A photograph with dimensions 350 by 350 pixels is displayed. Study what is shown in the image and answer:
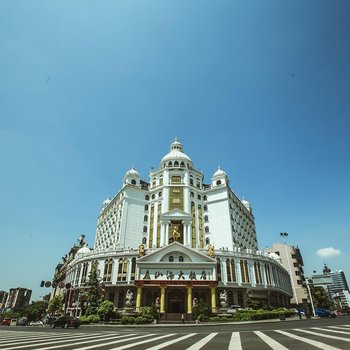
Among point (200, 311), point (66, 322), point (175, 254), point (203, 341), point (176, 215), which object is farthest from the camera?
point (176, 215)

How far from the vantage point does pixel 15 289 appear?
7037 inches

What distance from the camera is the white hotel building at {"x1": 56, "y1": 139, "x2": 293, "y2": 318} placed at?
141ft

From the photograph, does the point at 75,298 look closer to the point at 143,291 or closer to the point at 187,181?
the point at 143,291

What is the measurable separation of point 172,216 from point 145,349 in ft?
151

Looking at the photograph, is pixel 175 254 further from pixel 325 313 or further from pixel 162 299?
pixel 325 313

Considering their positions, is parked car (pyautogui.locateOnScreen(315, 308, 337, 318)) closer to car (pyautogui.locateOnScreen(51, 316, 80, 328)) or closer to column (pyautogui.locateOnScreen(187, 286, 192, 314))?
column (pyautogui.locateOnScreen(187, 286, 192, 314))

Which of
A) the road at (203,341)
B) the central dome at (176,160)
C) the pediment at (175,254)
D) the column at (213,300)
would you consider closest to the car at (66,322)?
the road at (203,341)

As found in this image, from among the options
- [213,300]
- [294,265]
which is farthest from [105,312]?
[294,265]

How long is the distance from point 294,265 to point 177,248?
2470 inches

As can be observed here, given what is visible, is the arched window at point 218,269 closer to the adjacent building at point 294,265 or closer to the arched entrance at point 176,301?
the arched entrance at point 176,301

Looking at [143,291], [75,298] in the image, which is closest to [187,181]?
[143,291]

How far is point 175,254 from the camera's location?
4497cm

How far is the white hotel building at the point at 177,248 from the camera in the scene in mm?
42906

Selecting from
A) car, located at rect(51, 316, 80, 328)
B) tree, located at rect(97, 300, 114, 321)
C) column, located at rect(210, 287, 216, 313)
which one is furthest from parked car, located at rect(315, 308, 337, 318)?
car, located at rect(51, 316, 80, 328)
